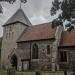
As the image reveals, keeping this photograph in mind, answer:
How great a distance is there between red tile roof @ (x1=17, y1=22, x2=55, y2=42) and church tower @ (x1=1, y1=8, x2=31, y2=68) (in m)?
1.40

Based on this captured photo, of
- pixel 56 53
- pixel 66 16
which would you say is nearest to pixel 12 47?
pixel 56 53

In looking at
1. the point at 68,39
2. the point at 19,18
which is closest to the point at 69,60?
the point at 68,39

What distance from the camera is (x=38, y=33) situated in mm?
34531

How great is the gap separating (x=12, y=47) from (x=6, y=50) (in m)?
2.03

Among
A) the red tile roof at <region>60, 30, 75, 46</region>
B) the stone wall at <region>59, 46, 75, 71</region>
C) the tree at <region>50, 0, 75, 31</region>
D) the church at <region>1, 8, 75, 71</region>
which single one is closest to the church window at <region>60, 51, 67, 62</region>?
the church at <region>1, 8, 75, 71</region>

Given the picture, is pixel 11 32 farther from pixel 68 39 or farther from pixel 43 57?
pixel 68 39

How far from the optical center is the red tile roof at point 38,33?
32.2 meters

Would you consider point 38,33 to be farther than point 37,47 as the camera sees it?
Yes

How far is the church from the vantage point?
98.7 feet

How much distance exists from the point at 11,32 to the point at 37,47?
8.86 meters

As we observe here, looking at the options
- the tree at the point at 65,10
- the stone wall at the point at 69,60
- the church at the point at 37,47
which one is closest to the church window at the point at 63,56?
the church at the point at 37,47

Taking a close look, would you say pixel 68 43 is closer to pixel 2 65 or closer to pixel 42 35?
pixel 42 35

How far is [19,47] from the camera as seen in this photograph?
35344mm

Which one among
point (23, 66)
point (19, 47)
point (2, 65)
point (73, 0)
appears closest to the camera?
point (73, 0)
